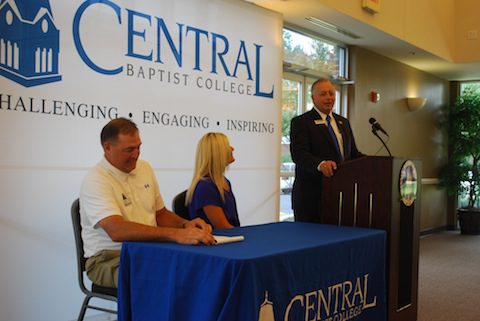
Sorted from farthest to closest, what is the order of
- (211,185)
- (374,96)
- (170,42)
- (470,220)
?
(470,220), (374,96), (170,42), (211,185)

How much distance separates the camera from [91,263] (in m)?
2.75

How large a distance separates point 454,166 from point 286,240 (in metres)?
7.80

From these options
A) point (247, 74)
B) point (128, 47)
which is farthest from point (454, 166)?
point (128, 47)

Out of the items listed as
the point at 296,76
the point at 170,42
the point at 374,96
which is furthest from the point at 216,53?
the point at 374,96

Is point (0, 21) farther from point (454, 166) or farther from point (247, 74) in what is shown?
point (454, 166)

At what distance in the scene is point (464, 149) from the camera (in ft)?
30.8

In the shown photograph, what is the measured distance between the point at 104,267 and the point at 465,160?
8.24 metres

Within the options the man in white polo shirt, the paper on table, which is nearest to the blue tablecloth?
the paper on table

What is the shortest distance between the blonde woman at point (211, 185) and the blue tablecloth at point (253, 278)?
11.8 inches

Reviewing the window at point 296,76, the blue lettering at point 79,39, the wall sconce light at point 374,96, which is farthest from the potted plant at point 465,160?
the blue lettering at point 79,39

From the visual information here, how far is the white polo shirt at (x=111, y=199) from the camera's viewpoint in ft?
8.57

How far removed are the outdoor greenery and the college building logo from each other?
7.54 meters

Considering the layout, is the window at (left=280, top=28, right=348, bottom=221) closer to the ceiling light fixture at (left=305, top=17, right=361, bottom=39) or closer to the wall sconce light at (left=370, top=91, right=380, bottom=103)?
the ceiling light fixture at (left=305, top=17, right=361, bottom=39)

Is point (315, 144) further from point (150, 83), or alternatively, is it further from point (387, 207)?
point (150, 83)
